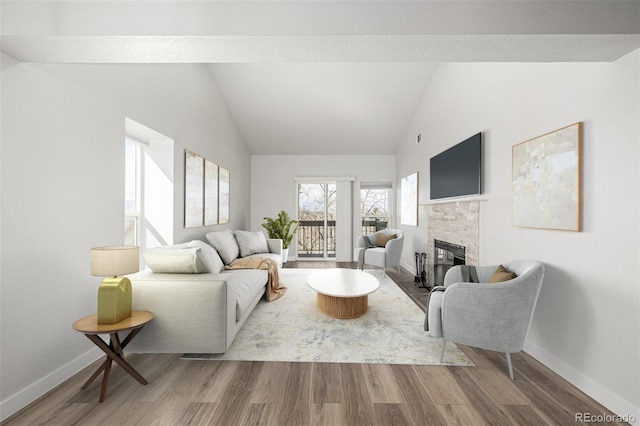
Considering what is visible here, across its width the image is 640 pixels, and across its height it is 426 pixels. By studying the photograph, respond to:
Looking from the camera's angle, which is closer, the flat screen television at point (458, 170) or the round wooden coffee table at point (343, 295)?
the round wooden coffee table at point (343, 295)

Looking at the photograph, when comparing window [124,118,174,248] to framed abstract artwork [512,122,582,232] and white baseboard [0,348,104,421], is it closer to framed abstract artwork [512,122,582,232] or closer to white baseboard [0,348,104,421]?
white baseboard [0,348,104,421]

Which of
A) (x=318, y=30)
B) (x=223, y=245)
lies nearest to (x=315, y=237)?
(x=223, y=245)

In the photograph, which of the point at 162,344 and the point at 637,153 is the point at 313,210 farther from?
the point at 637,153

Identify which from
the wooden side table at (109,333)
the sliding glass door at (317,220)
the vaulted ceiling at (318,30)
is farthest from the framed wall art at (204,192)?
the sliding glass door at (317,220)

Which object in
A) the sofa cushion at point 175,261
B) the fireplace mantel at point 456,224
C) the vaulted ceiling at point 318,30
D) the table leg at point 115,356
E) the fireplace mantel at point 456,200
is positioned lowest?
the table leg at point 115,356

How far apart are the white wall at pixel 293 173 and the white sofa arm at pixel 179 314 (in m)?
4.91

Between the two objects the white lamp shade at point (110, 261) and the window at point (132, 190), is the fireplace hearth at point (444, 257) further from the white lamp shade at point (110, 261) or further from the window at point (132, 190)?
the window at point (132, 190)

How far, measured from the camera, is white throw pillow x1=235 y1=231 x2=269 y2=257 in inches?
187

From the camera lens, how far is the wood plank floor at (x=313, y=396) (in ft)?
5.55

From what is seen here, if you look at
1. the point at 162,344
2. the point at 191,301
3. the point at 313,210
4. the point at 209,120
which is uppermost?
the point at 209,120

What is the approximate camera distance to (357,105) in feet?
18.1

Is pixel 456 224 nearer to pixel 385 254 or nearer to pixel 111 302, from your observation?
pixel 385 254

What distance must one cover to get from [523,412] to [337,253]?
218 inches

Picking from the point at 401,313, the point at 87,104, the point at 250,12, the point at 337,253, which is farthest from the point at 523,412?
the point at 337,253
